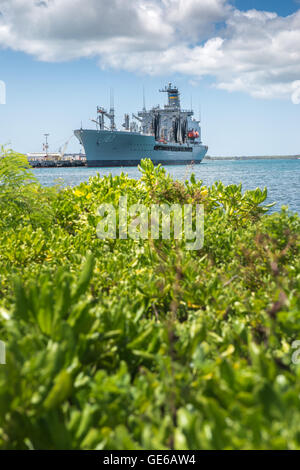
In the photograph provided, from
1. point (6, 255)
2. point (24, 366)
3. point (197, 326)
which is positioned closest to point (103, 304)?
point (197, 326)

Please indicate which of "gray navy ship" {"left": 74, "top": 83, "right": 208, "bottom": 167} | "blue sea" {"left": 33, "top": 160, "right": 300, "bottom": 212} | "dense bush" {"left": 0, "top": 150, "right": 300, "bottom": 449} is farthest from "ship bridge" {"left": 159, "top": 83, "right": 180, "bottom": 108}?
"dense bush" {"left": 0, "top": 150, "right": 300, "bottom": 449}

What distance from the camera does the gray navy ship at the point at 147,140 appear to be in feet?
262

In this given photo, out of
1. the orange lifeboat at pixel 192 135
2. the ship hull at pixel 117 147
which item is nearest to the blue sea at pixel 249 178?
the ship hull at pixel 117 147

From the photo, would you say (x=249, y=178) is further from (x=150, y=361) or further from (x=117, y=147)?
(x=117, y=147)

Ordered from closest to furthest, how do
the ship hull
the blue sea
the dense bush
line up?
the dense bush < the blue sea < the ship hull

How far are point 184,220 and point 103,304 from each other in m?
1.81

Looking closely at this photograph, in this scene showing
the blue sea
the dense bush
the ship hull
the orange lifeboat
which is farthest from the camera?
the orange lifeboat

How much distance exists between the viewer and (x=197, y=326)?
1678 mm

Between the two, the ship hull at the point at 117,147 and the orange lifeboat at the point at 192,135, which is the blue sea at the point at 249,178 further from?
the orange lifeboat at the point at 192,135

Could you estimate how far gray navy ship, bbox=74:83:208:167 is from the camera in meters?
79.9

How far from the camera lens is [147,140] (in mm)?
86250

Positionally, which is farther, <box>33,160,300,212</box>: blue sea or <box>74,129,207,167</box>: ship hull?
<box>74,129,207,167</box>: ship hull

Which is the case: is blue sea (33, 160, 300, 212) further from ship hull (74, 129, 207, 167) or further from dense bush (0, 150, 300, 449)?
ship hull (74, 129, 207, 167)
